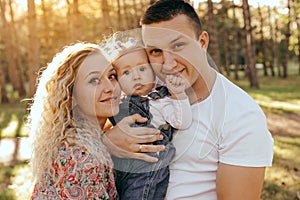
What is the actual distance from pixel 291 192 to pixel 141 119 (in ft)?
14.2

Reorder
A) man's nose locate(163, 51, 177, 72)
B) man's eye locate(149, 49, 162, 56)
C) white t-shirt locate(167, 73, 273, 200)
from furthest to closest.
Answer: man's eye locate(149, 49, 162, 56), man's nose locate(163, 51, 177, 72), white t-shirt locate(167, 73, 273, 200)

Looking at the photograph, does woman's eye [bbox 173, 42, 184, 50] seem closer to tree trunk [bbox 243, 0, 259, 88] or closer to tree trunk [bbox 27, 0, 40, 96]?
tree trunk [bbox 27, 0, 40, 96]

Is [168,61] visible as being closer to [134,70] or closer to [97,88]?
[134,70]

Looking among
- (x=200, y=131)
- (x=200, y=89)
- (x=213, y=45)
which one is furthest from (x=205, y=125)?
(x=213, y=45)


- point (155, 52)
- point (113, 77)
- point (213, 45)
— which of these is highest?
point (155, 52)

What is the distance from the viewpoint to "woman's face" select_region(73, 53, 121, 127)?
2701 mm

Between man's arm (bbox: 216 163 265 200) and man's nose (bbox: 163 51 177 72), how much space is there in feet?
2.02

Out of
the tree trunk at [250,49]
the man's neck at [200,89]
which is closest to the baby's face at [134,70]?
the man's neck at [200,89]

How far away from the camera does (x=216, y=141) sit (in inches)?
104

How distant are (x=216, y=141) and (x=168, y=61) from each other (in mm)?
528

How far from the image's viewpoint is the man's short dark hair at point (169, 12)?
2748 millimetres

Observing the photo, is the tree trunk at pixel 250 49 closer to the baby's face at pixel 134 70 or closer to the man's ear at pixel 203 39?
the man's ear at pixel 203 39

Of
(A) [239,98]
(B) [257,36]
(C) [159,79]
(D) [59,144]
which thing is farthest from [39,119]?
(B) [257,36]

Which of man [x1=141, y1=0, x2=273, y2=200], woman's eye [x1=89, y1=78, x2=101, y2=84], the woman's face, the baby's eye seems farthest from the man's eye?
woman's eye [x1=89, y1=78, x2=101, y2=84]
